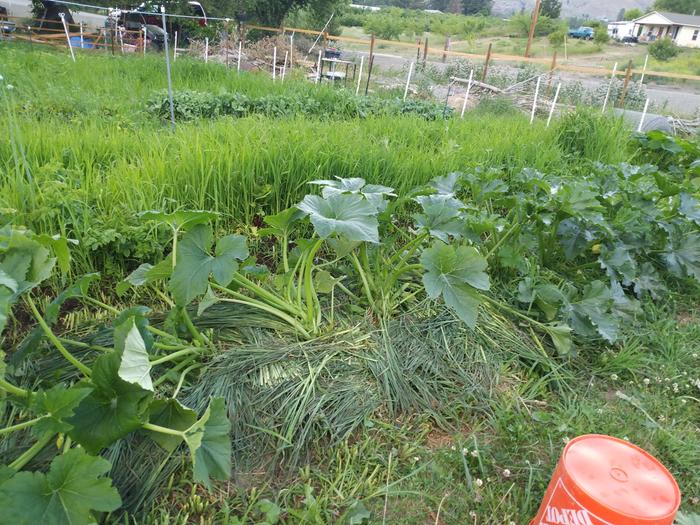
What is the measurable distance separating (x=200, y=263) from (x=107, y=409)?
53 cm

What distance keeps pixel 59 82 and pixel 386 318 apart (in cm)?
621

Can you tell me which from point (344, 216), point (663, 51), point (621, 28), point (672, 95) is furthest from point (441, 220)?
point (621, 28)

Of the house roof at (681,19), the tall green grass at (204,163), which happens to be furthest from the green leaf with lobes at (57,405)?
the house roof at (681,19)

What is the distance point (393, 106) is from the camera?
667 centimetres

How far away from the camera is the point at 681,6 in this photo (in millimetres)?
65875

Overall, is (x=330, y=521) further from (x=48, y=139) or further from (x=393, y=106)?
(x=393, y=106)

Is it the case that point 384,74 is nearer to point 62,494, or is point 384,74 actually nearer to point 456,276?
point 456,276

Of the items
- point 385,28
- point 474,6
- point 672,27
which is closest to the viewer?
point 385,28

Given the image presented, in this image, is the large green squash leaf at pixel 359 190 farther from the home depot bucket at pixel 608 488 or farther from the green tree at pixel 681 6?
the green tree at pixel 681 6

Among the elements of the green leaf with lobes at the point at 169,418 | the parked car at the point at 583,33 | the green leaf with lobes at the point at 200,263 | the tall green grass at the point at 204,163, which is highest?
the parked car at the point at 583,33

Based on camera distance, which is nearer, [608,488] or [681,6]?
[608,488]

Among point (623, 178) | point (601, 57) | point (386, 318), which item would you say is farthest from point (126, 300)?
point (601, 57)

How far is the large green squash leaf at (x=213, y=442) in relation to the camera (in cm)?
133

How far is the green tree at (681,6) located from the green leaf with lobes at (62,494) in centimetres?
8347
